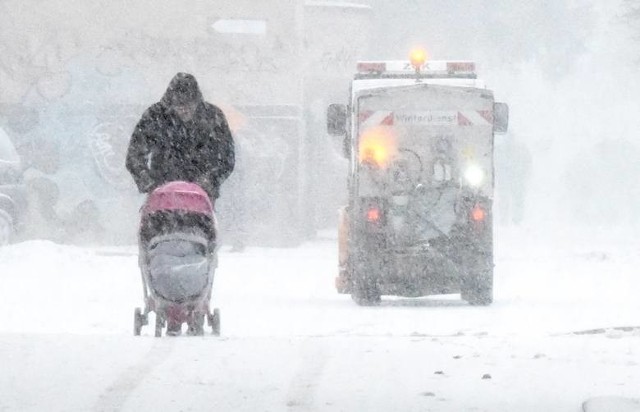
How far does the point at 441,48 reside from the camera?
49500mm

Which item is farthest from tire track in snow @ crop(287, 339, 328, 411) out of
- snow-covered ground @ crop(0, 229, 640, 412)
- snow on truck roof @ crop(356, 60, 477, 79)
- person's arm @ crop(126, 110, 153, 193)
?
snow on truck roof @ crop(356, 60, 477, 79)

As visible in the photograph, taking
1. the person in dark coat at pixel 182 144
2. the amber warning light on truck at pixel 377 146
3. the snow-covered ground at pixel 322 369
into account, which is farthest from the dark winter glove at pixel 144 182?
the amber warning light on truck at pixel 377 146

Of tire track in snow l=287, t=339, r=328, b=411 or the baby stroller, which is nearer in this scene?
tire track in snow l=287, t=339, r=328, b=411

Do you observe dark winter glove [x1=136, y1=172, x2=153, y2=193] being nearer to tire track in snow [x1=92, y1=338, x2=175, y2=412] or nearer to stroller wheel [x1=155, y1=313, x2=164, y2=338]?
stroller wheel [x1=155, y1=313, x2=164, y2=338]

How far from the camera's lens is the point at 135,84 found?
113ft

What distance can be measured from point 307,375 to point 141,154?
2.76 m

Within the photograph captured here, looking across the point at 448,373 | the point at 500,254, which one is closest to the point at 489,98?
the point at 448,373

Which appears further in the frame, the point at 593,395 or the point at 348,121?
the point at 348,121

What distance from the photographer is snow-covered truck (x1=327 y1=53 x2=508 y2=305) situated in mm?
18453

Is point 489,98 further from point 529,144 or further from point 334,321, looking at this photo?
point 529,144

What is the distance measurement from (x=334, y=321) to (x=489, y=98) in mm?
4212

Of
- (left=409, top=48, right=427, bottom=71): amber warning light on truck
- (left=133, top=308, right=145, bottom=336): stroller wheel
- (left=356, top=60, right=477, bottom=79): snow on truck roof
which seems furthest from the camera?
(left=356, top=60, right=477, bottom=79): snow on truck roof

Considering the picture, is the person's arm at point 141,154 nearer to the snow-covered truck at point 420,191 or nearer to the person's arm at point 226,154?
the person's arm at point 226,154

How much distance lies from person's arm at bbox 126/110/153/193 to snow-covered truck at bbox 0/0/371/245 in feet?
80.1
